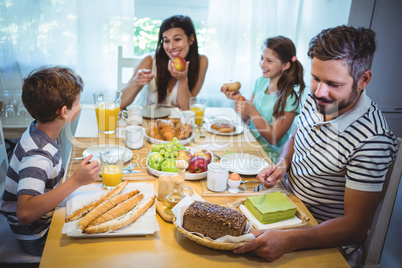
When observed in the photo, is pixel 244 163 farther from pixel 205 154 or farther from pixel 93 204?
pixel 93 204

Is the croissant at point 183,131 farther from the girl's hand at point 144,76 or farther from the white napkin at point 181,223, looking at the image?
the white napkin at point 181,223

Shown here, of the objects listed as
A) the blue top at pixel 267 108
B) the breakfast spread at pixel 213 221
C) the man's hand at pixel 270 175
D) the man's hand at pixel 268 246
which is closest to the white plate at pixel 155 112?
the blue top at pixel 267 108

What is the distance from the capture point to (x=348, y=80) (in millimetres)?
1171

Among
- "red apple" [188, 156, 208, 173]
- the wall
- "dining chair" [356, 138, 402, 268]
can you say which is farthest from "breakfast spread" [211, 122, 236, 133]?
the wall

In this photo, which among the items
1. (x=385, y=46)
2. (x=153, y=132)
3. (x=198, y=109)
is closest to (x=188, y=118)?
(x=198, y=109)

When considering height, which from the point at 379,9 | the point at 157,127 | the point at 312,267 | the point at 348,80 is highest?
the point at 379,9

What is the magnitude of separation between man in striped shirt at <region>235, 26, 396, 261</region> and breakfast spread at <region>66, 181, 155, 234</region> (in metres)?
0.38

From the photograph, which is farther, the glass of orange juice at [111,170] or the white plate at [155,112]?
the white plate at [155,112]

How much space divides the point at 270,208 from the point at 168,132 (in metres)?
0.78

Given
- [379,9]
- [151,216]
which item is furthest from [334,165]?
[379,9]

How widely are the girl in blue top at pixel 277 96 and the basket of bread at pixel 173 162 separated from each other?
2.11ft

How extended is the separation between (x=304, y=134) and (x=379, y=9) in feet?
4.97

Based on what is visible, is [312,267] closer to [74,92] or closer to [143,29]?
[74,92]

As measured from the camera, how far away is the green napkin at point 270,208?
3.67ft
